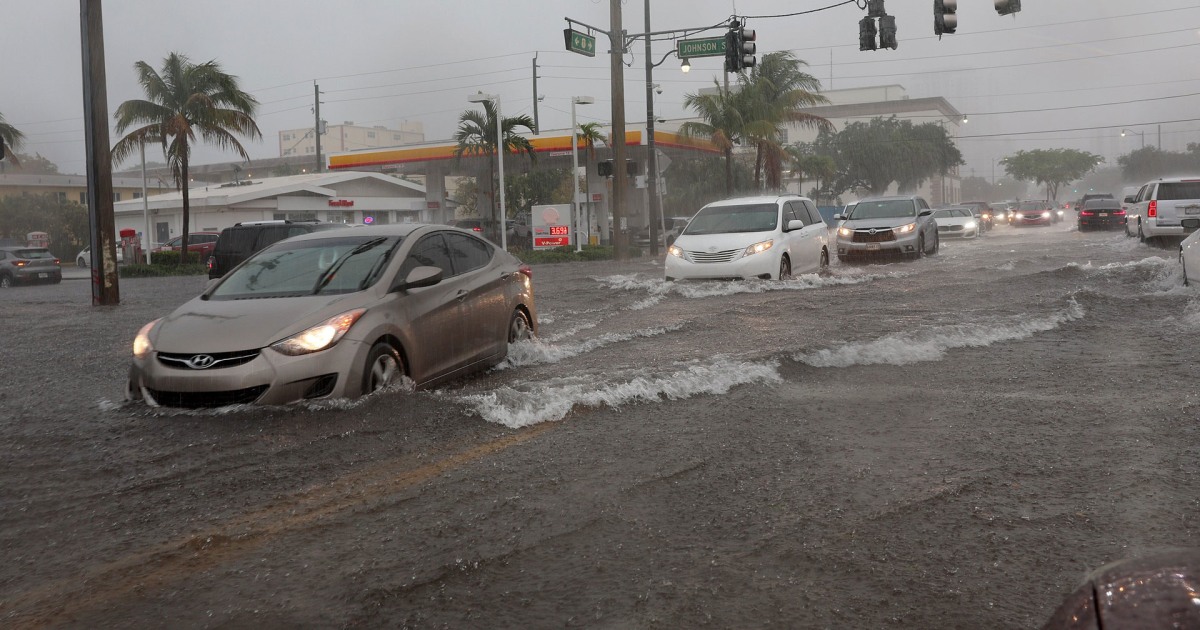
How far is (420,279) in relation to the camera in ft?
24.6

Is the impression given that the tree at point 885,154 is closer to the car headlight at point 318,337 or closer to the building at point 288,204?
the building at point 288,204

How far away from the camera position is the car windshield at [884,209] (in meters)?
25.1

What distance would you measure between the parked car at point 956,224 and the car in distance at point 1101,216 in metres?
6.91

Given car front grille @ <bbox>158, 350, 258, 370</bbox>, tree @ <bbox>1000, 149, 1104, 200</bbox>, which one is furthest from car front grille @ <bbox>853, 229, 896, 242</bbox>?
tree @ <bbox>1000, 149, 1104, 200</bbox>

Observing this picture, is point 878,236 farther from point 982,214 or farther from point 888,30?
point 982,214

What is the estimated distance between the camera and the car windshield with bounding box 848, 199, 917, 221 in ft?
82.3

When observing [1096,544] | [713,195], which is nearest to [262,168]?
[713,195]

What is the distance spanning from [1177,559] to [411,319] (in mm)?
6152

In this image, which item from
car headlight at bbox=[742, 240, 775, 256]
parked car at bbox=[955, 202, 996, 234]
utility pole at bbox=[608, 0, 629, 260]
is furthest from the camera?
parked car at bbox=[955, 202, 996, 234]

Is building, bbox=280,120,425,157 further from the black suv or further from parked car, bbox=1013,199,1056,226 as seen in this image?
the black suv

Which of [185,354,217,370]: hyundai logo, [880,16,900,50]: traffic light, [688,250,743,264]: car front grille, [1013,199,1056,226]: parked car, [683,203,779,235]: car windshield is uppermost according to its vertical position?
[880,16,900,50]: traffic light

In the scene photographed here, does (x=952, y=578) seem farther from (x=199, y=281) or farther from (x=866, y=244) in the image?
(x=199, y=281)

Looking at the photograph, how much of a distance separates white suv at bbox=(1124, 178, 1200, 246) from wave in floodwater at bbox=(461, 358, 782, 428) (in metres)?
20.4

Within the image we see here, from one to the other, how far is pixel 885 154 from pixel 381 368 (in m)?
80.5
